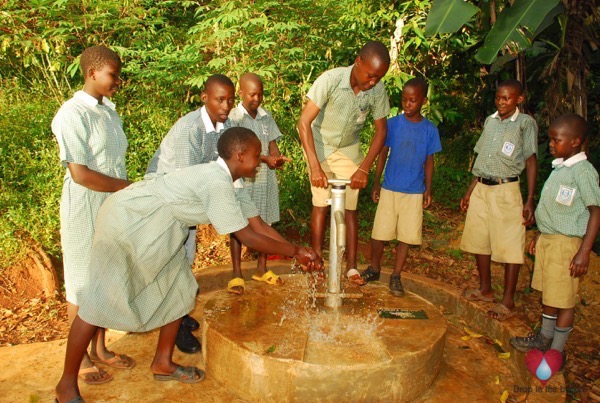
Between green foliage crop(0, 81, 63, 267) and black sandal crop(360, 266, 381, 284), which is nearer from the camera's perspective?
black sandal crop(360, 266, 381, 284)

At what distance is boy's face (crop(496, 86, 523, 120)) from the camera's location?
10.8 feet

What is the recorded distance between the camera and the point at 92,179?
2443 millimetres

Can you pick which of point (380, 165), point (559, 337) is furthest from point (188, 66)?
point (559, 337)

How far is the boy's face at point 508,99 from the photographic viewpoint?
130 inches

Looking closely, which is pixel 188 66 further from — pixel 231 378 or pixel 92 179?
pixel 231 378

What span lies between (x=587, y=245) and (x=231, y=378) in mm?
1952

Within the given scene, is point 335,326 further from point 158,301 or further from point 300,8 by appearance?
point 300,8

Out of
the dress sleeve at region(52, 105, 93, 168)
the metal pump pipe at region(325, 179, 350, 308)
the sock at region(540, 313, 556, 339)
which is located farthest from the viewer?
the sock at region(540, 313, 556, 339)

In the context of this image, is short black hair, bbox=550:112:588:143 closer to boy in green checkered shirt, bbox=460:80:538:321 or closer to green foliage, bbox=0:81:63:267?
boy in green checkered shirt, bbox=460:80:538:321

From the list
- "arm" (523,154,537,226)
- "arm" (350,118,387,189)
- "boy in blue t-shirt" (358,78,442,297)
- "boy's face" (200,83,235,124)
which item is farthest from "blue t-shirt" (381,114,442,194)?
"boy's face" (200,83,235,124)

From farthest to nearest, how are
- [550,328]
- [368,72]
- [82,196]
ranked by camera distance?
[368,72]
[550,328]
[82,196]

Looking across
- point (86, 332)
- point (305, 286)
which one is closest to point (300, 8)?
point (305, 286)

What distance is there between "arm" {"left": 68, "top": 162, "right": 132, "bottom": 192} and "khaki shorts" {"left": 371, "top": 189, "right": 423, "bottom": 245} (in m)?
1.83

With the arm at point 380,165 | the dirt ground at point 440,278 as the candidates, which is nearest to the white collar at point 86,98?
the dirt ground at point 440,278
